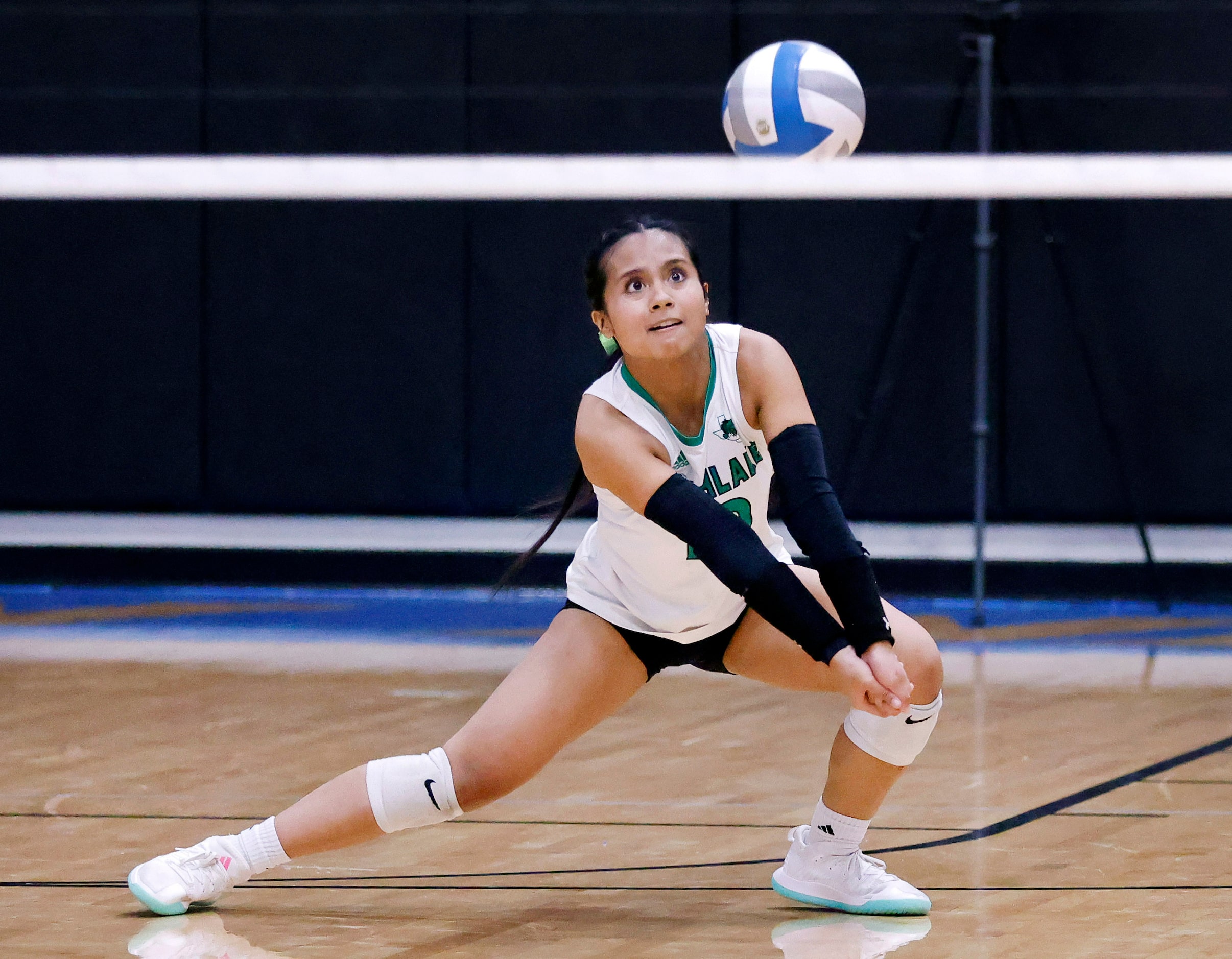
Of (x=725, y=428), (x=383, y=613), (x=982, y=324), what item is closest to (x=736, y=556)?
(x=725, y=428)

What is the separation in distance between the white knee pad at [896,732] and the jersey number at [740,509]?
430 millimetres

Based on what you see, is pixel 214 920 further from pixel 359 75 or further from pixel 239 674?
pixel 359 75

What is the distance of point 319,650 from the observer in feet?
21.2

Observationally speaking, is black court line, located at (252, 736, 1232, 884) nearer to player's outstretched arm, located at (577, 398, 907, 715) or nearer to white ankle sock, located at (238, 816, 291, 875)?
white ankle sock, located at (238, 816, 291, 875)

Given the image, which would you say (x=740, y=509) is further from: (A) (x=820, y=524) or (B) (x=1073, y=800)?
(B) (x=1073, y=800)

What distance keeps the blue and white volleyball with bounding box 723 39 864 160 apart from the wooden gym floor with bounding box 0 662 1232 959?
5.40 ft

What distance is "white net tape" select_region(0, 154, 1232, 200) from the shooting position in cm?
340

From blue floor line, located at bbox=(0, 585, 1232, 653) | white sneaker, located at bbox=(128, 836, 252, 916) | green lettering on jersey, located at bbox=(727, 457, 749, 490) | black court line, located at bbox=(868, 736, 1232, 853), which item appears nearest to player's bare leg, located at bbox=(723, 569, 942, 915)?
green lettering on jersey, located at bbox=(727, 457, 749, 490)

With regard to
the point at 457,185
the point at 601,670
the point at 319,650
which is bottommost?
the point at 319,650

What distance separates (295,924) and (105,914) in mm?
384

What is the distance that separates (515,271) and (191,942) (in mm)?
5523

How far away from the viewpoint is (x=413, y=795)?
9.86 ft

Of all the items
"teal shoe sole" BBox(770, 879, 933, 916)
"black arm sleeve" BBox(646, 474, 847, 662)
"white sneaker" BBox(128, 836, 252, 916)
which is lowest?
"teal shoe sole" BBox(770, 879, 933, 916)

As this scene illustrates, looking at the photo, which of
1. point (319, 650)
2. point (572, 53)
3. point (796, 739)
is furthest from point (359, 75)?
point (796, 739)
